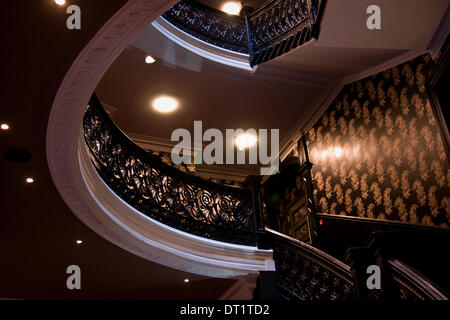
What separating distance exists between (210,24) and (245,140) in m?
2.46

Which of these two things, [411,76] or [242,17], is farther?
[242,17]

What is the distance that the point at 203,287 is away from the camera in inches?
234

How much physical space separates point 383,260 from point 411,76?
388 cm

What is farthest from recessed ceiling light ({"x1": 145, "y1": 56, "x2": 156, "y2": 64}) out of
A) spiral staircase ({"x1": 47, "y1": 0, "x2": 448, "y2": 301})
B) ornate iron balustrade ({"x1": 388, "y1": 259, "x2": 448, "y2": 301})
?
ornate iron balustrade ({"x1": 388, "y1": 259, "x2": 448, "y2": 301})

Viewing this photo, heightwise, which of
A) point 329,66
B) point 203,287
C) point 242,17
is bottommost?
point 203,287

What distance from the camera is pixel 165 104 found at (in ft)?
27.2

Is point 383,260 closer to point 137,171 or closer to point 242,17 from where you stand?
point 137,171

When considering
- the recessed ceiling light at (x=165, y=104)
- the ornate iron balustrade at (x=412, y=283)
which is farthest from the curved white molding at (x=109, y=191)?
the recessed ceiling light at (x=165, y=104)

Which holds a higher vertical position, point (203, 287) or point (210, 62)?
point (210, 62)

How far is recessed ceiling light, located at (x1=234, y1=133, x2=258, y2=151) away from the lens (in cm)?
933

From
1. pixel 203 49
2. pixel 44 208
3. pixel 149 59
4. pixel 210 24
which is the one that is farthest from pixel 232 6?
pixel 44 208

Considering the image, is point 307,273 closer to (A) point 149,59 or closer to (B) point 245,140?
(A) point 149,59

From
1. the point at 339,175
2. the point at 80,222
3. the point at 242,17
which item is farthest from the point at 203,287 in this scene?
the point at 242,17

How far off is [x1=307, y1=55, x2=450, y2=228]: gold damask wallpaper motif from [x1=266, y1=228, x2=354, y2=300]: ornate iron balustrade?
1347 mm
